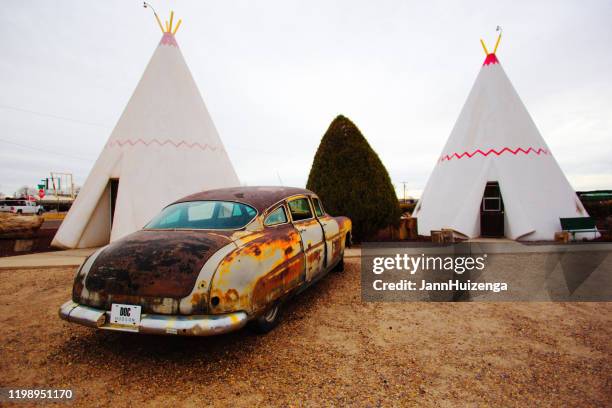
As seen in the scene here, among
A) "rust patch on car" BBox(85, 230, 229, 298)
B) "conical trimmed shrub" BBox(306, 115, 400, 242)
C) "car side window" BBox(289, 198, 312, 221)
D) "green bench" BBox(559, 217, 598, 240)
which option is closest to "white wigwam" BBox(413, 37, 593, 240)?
"green bench" BBox(559, 217, 598, 240)

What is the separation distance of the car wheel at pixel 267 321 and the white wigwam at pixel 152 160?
20.4 ft

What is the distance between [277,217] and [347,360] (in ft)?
5.16

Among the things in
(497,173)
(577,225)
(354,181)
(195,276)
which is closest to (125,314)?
(195,276)

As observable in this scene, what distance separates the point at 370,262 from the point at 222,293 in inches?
153

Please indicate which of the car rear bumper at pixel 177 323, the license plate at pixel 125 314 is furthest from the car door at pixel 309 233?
the license plate at pixel 125 314

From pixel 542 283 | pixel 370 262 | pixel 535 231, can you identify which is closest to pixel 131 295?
pixel 370 262

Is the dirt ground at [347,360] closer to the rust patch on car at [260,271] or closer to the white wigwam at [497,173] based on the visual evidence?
the rust patch on car at [260,271]

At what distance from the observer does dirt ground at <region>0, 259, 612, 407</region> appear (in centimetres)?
214

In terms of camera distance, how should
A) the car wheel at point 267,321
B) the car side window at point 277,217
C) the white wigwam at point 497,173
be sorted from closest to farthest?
the car wheel at point 267,321 < the car side window at point 277,217 < the white wigwam at point 497,173

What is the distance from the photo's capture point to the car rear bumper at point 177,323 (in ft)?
7.38

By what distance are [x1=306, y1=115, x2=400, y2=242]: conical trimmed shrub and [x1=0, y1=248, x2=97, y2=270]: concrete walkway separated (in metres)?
5.43

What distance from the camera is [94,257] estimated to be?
2793 millimetres

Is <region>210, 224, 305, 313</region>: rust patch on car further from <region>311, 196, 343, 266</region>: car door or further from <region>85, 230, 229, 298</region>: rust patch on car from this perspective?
<region>311, 196, 343, 266</region>: car door

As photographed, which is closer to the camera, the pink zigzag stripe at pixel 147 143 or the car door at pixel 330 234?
the car door at pixel 330 234
